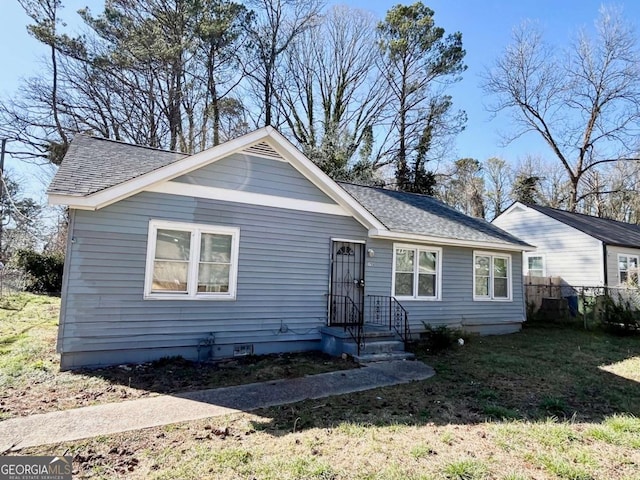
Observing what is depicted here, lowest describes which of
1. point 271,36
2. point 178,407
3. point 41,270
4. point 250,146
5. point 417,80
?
point 178,407

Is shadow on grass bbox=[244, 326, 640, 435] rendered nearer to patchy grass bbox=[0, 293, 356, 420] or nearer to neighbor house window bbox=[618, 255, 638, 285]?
patchy grass bbox=[0, 293, 356, 420]

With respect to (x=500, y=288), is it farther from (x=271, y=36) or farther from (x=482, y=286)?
(x=271, y=36)

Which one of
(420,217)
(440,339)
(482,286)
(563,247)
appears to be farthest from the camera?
(563,247)

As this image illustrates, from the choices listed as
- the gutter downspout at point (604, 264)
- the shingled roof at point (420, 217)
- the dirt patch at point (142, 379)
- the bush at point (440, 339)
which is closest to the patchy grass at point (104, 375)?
the dirt patch at point (142, 379)

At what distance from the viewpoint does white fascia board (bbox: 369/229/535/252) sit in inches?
350

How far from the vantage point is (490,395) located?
5.47m

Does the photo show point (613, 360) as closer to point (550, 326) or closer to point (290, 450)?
point (550, 326)

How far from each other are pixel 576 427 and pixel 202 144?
2052 cm

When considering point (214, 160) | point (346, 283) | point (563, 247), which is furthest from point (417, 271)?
point (563, 247)

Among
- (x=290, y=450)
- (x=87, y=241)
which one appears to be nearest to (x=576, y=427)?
(x=290, y=450)

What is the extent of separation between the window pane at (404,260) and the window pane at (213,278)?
440 cm

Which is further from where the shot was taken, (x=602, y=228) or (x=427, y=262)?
(x=602, y=228)

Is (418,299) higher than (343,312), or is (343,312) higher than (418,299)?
(418,299)

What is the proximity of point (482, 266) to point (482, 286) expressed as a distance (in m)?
0.59
